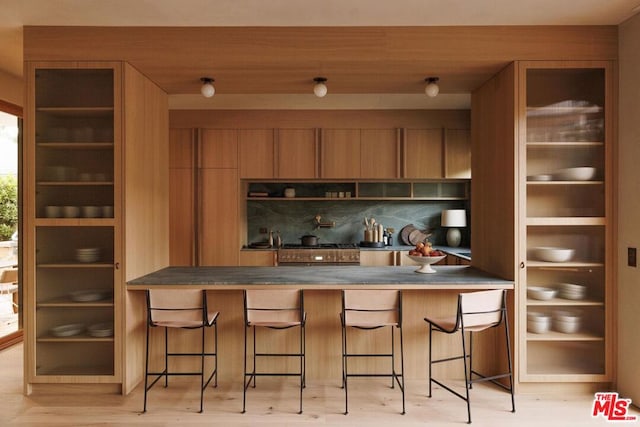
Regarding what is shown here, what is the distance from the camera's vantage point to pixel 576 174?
3246 millimetres

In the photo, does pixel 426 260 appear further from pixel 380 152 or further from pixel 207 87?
pixel 380 152

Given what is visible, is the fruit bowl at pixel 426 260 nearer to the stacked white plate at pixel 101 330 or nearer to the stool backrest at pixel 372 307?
the stool backrest at pixel 372 307

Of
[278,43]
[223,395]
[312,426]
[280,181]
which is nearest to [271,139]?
[280,181]

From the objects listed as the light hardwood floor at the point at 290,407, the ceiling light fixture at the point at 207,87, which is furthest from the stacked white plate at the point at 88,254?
the ceiling light fixture at the point at 207,87

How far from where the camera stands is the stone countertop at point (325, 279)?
3105mm

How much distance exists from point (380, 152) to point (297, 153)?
1091 millimetres

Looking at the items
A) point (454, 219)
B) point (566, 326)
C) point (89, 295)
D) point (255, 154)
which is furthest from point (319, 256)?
point (566, 326)

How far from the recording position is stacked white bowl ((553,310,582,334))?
3.27 m

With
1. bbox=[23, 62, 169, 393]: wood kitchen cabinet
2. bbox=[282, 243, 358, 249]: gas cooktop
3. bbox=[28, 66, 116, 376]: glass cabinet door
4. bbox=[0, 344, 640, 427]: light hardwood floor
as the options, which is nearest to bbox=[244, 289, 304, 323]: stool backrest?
bbox=[0, 344, 640, 427]: light hardwood floor

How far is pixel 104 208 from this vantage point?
325 cm

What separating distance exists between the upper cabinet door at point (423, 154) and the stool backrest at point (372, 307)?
120 inches

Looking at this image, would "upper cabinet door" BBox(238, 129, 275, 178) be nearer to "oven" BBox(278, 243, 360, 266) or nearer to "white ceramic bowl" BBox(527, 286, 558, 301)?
"oven" BBox(278, 243, 360, 266)

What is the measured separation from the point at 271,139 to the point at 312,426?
3.82 metres

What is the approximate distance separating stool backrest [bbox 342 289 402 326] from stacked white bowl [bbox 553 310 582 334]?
4.32ft
